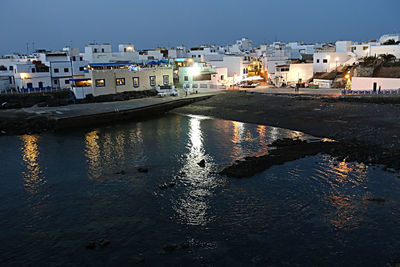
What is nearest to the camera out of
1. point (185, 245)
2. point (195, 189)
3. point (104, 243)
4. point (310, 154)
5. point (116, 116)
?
point (185, 245)

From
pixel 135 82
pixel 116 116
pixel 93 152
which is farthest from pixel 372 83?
pixel 93 152

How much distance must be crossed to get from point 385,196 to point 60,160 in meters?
19.9

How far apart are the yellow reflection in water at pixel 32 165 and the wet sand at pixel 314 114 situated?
1748cm

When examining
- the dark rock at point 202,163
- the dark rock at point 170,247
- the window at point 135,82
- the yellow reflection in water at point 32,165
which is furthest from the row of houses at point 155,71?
the dark rock at point 170,247

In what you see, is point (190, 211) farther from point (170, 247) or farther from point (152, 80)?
point (152, 80)

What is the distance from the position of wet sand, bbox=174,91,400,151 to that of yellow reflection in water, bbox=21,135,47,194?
57.4ft

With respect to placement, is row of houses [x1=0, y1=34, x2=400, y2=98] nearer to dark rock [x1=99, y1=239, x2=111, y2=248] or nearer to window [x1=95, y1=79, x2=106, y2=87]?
window [x1=95, y1=79, x2=106, y2=87]

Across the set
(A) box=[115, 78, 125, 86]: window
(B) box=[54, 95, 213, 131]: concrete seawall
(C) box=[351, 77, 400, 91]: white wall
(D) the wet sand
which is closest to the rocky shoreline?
(D) the wet sand

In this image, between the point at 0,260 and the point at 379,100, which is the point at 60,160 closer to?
the point at 0,260

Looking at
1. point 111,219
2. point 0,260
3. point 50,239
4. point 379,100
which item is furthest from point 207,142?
point 379,100

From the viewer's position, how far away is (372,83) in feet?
124

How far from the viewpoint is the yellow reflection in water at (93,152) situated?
67.6 ft

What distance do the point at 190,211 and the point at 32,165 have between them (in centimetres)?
1288

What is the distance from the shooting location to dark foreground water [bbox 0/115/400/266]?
11.8 m
